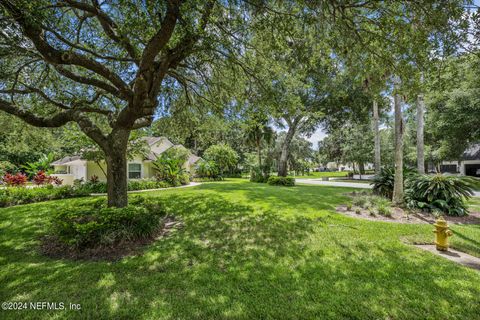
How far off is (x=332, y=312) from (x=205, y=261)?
2.36 meters

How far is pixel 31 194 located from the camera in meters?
10.9

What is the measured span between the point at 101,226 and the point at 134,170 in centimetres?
1652

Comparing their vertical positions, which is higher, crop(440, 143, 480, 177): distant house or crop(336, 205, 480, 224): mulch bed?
crop(440, 143, 480, 177): distant house

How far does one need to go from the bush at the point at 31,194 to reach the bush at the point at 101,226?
8.44 m

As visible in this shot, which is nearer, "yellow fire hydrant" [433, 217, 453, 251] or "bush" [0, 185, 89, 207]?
"yellow fire hydrant" [433, 217, 453, 251]

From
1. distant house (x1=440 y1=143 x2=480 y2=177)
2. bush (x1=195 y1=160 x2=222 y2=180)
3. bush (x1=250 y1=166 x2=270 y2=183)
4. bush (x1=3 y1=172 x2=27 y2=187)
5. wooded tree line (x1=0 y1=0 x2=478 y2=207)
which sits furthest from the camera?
bush (x1=195 y1=160 x2=222 y2=180)

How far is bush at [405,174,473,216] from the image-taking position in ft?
24.7

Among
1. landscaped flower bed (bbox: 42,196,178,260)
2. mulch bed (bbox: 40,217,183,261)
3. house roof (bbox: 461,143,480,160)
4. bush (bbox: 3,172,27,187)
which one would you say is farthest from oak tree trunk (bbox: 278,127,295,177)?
house roof (bbox: 461,143,480,160)

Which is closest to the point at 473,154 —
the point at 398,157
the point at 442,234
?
the point at 398,157

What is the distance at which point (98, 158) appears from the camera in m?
13.8

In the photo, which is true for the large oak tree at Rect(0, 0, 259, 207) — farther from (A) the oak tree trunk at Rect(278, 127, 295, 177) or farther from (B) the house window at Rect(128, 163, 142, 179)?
(A) the oak tree trunk at Rect(278, 127, 295, 177)

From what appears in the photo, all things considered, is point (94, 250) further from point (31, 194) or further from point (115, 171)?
point (31, 194)

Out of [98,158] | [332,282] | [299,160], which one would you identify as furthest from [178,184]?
[299,160]

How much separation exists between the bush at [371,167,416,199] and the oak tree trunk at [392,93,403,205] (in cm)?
147
